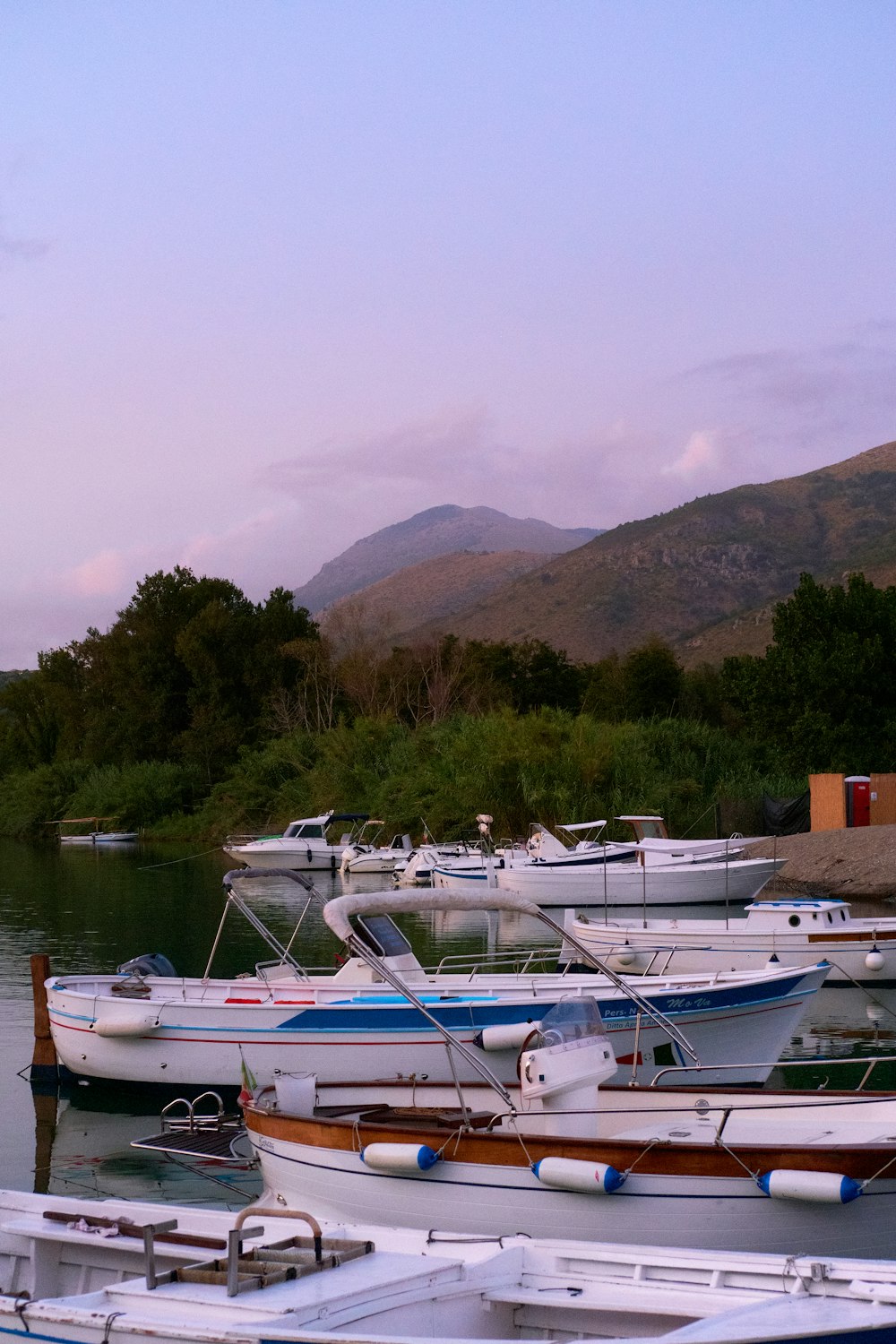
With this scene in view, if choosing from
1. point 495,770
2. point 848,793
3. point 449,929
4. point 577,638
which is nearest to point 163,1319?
point 449,929

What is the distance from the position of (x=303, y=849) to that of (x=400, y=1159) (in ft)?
144

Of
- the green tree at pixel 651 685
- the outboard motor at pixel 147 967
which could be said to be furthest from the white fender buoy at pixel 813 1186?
the green tree at pixel 651 685

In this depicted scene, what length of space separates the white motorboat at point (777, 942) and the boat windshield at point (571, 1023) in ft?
38.9

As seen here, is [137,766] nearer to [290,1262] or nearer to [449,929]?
A: [449,929]

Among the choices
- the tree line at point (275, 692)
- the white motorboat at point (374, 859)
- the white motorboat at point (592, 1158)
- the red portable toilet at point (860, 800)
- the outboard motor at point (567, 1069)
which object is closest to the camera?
the white motorboat at point (592, 1158)

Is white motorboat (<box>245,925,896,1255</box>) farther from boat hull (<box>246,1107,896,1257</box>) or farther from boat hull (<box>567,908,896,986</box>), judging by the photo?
boat hull (<box>567,908,896,986</box>)

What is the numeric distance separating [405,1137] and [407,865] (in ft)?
105

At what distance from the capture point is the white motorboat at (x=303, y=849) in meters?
53.1

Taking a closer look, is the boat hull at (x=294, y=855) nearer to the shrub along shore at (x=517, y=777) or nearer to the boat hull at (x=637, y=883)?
the shrub along shore at (x=517, y=777)

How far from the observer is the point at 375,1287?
748 cm

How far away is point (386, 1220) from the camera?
1091 cm

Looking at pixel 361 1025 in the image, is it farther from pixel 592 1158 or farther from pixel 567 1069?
pixel 592 1158

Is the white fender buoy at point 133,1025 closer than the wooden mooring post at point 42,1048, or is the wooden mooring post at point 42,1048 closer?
the white fender buoy at point 133,1025

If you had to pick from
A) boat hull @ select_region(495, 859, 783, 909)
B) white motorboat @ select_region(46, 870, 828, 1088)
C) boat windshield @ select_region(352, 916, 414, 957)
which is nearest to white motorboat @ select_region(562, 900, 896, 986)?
white motorboat @ select_region(46, 870, 828, 1088)
